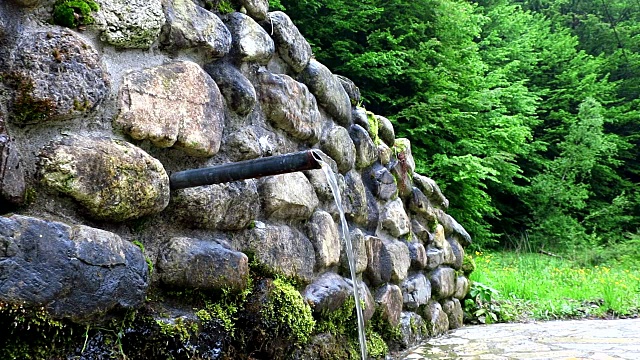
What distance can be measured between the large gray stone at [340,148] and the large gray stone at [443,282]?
1312 millimetres

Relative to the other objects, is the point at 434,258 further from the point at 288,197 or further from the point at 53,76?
the point at 53,76

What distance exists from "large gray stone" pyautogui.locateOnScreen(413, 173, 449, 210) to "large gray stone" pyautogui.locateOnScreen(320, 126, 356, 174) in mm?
1258

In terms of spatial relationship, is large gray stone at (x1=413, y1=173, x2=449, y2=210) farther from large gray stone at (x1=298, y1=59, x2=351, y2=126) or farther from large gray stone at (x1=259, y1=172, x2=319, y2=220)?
large gray stone at (x1=259, y1=172, x2=319, y2=220)

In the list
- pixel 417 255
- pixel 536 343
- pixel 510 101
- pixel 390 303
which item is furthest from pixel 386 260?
pixel 510 101

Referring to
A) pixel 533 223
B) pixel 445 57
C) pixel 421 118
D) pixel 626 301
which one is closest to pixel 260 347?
pixel 626 301

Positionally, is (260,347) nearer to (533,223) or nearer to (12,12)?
(12,12)

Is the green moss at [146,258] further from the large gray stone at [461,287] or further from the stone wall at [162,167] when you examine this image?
the large gray stone at [461,287]

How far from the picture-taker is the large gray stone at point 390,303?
255 centimetres

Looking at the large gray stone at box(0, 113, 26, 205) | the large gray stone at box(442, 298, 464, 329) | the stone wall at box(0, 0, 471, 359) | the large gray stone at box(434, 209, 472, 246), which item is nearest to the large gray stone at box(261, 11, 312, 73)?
the stone wall at box(0, 0, 471, 359)

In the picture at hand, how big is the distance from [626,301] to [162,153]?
196 inches

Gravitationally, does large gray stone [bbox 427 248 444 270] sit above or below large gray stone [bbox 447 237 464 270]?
above

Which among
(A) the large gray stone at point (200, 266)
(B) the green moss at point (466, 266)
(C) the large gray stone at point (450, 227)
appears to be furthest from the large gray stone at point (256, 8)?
(B) the green moss at point (466, 266)

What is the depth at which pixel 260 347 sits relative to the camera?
1.53 m

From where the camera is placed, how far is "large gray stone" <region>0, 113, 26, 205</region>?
3.14 feet
